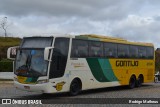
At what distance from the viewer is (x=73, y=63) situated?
68.7 ft

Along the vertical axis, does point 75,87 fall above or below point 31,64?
below

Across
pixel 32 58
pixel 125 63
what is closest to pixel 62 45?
pixel 32 58

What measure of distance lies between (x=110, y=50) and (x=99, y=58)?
1.62 metres

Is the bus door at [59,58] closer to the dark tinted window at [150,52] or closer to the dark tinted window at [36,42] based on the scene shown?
the dark tinted window at [36,42]

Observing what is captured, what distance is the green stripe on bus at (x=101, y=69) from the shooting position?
22.7 meters

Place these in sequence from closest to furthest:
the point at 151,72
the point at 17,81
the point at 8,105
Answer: the point at 8,105 < the point at 17,81 < the point at 151,72

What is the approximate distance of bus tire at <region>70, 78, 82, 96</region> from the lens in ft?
68.5

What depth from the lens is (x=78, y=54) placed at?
70.1ft

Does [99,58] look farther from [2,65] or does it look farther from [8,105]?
[2,65]

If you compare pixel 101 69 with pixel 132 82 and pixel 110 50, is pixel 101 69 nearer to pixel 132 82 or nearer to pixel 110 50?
pixel 110 50

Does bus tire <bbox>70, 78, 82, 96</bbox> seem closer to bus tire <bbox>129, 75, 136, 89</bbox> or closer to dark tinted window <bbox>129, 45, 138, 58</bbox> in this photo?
dark tinted window <bbox>129, 45, 138, 58</bbox>

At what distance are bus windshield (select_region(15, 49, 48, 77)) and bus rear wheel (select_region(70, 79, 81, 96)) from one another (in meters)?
2.47

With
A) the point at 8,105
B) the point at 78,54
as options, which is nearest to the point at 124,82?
the point at 78,54

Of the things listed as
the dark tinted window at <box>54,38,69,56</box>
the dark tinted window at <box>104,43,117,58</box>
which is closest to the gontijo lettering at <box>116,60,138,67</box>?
the dark tinted window at <box>104,43,117,58</box>
